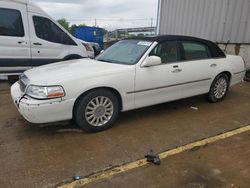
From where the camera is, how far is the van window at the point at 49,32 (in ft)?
22.7

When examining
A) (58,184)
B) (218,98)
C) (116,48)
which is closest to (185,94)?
(218,98)

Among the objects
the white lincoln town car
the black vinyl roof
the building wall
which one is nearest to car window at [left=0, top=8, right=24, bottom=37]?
the white lincoln town car

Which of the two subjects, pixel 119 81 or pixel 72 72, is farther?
→ pixel 119 81

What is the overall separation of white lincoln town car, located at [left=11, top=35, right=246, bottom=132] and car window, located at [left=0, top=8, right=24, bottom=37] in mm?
2687

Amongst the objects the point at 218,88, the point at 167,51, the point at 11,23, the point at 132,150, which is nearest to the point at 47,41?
the point at 11,23

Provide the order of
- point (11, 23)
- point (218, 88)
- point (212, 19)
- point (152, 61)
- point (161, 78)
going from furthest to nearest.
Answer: point (212, 19), point (11, 23), point (218, 88), point (161, 78), point (152, 61)

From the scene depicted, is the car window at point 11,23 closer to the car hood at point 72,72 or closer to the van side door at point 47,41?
the van side door at point 47,41

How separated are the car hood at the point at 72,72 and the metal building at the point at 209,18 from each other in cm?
576

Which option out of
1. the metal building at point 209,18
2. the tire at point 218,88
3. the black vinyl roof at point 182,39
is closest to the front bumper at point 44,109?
the black vinyl roof at point 182,39

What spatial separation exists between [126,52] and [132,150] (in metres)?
1.90

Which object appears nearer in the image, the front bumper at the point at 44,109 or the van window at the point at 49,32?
the front bumper at the point at 44,109

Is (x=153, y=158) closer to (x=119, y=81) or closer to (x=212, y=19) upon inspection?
(x=119, y=81)

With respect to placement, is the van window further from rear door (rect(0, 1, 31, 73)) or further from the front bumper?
the front bumper

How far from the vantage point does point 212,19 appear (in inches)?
362
